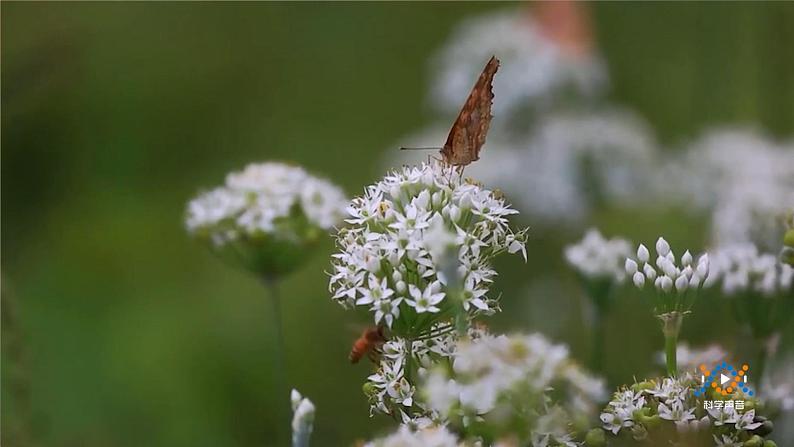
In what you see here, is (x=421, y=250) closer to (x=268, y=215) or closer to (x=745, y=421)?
(x=745, y=421)

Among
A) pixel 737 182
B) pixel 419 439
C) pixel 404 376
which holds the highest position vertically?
pixel 737 182

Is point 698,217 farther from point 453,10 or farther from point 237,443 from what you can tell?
point 453,10

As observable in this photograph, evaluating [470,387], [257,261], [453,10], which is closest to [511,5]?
[453,10]

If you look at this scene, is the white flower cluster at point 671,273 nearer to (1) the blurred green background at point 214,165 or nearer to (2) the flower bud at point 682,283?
(2) the flower bud at point 682,283

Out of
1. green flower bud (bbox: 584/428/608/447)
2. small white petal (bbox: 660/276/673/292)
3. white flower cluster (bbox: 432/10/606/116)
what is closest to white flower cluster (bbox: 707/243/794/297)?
small white petal (bbox: 660/276/673/292)

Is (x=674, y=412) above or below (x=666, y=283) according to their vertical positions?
below

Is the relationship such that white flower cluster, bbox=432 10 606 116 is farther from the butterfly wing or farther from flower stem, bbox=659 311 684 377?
flower stem, bbox=659 311 684 377

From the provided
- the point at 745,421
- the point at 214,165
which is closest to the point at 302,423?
the point at 745,421
